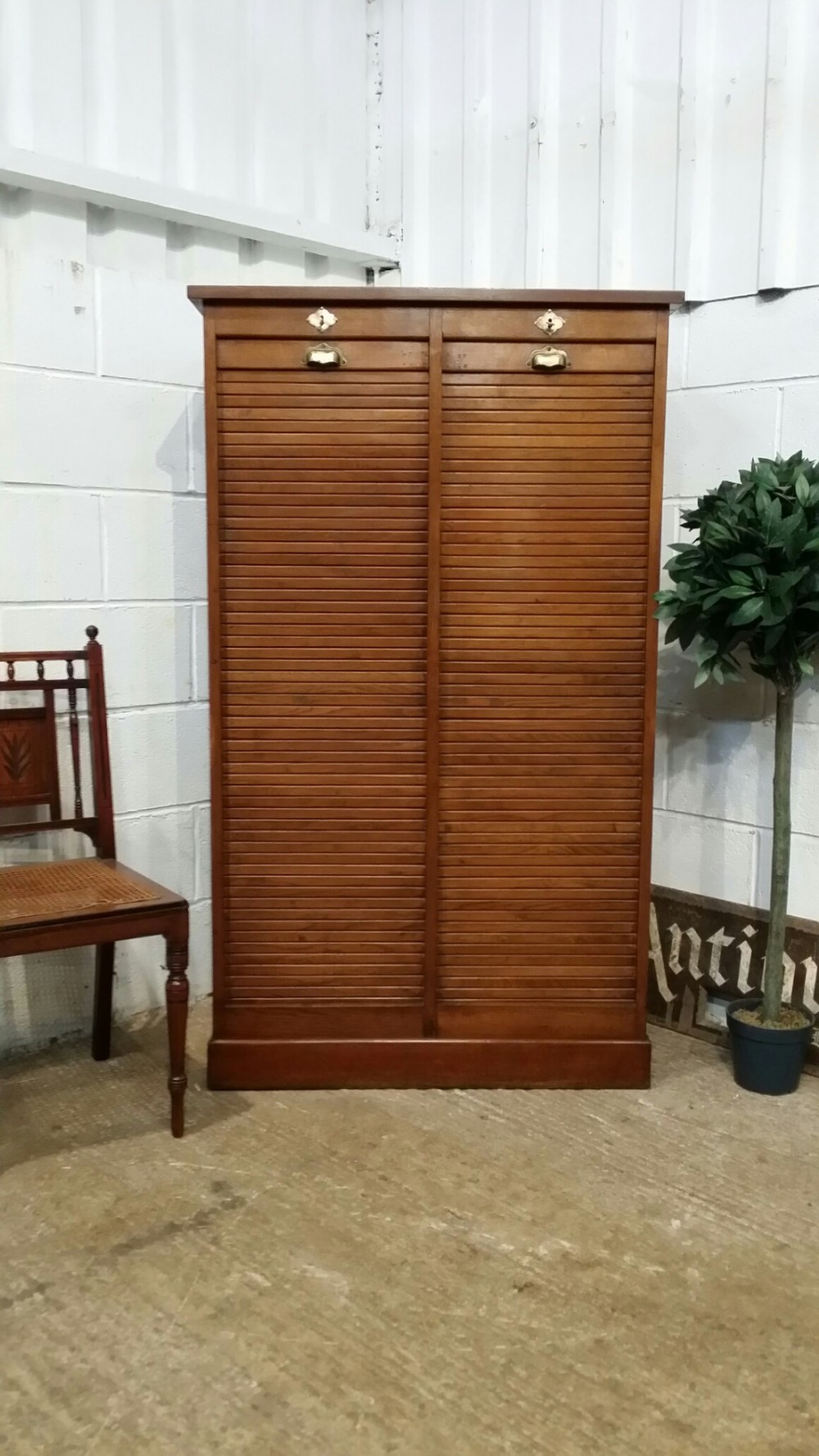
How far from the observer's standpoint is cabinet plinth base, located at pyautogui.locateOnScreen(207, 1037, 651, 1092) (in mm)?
2457

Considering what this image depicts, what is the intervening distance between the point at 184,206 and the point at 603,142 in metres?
0.99

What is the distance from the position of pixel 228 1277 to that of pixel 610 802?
1.17 m

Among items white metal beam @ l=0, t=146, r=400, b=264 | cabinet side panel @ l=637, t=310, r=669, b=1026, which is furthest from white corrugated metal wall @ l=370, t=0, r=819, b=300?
cabinet side panel @ l=637, t=310, r=669, b=1026

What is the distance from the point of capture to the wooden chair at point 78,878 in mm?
2113

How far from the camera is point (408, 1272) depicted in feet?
6.01

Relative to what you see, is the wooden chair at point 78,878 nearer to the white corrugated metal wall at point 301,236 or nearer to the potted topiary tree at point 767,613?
the white corrugated metal wall at point 301,236

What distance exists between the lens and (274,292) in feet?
7.45

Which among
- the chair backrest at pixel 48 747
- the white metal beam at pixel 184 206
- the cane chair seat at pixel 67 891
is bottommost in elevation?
the cane chair seat at pixel 67 891

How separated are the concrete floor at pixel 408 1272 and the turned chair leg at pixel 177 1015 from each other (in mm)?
115

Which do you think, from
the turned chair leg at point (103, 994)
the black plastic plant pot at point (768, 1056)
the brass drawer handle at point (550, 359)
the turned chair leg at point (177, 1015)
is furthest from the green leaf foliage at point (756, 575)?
the turned chair leg at point (103, 994)

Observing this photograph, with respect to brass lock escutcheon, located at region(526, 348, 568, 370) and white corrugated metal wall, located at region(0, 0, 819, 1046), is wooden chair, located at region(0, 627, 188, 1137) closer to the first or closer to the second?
white corrugated metal wall, located at region(0, 0, 819, 1046)

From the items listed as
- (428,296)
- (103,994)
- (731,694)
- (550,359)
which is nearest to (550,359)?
(550,359)

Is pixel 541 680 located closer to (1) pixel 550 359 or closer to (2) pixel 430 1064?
(1) pixel 550 359

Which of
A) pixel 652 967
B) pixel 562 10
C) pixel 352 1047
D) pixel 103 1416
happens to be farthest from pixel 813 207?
pixel 103 1416
